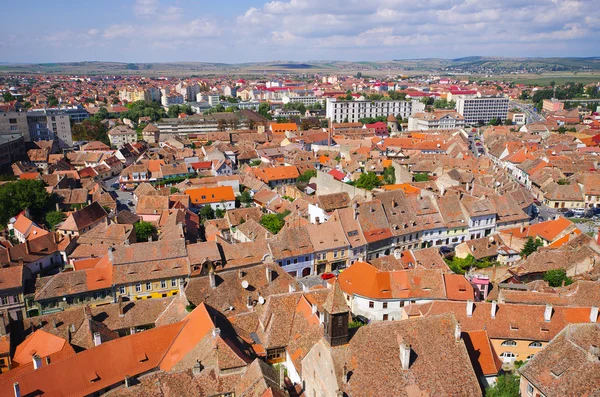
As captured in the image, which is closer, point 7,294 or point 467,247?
point 7,294

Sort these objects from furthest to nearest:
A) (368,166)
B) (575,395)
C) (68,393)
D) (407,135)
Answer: (407,135) < (368,166) < (68,393) < (575,395)

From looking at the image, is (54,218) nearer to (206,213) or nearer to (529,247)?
(206,213)

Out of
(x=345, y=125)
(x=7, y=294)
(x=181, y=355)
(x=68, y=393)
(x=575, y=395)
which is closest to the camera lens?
(x=575, y=395)

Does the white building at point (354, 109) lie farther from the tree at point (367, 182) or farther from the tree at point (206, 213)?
the tree at point (206, 213)

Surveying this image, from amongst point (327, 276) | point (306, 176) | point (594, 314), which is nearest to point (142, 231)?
point (327, 276)

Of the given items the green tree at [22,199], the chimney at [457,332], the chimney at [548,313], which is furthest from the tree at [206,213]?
the chimney at [457,332]

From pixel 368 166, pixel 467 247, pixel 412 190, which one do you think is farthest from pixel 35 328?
pixel 368 166

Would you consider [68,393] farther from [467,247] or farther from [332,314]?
[467,247]
